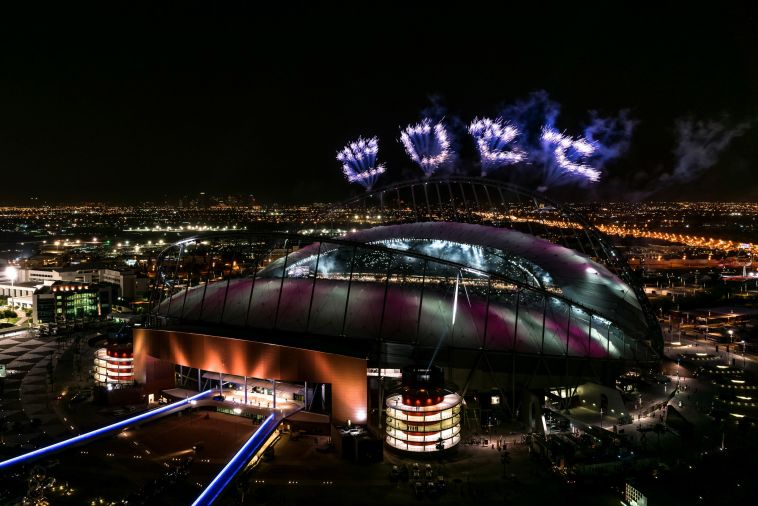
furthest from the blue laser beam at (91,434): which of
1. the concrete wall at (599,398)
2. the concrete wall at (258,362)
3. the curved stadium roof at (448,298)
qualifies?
the concrete wall at (599,398)

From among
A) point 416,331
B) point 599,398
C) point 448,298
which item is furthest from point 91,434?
point 599,398

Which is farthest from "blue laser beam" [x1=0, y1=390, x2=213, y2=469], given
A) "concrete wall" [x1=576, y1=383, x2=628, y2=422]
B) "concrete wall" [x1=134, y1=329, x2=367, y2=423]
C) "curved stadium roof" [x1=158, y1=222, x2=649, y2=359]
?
"concrete wall" [x1=576, y1=383, x2=628, y2=422]

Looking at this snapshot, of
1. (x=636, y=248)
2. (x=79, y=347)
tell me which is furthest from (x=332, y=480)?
→ (x=636, y=248)

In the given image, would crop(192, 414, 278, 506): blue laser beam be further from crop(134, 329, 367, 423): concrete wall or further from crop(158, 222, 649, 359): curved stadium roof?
crop(158, 222, 649, 359): curved stadium roof

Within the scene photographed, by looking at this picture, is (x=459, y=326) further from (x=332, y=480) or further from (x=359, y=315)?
(x=332, y=480)

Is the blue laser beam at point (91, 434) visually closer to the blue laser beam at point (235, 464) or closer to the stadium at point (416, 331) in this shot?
the stadium at point (416, 331)

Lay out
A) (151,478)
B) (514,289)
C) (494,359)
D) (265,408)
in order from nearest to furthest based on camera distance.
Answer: (151,478) → (494,359) → (265,408) → (514,289)
